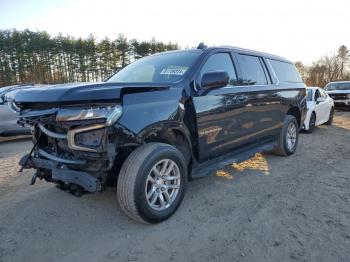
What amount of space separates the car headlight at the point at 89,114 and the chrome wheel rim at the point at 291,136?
431cm

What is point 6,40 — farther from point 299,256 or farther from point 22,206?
point 299,256

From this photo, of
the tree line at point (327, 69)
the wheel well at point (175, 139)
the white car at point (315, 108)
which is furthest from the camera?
the tree line at point (327, 69)

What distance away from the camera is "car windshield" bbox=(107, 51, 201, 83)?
384 cm

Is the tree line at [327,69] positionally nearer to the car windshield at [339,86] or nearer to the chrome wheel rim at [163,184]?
the car windshield at [339,86]

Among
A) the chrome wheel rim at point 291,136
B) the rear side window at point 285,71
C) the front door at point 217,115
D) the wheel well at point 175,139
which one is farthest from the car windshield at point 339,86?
the wheel well at point 175,139

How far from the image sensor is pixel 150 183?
3.28 m

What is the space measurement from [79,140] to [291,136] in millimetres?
4755

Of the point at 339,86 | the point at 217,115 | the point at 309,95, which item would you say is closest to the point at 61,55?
the point at 339,86

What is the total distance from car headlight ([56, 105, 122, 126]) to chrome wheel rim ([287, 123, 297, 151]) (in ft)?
14.1

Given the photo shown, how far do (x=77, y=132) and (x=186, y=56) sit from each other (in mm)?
1929

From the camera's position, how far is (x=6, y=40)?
32.2 m

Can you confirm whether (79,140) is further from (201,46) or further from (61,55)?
(61,55)

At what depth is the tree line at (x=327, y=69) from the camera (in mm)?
43375

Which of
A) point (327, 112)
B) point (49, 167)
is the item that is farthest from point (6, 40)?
point (49, 167)
